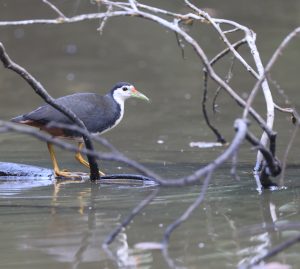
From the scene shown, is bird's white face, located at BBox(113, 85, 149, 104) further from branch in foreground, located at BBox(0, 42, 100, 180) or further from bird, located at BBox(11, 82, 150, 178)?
branch in foreground, located at BBox(0, 42, 100, 180)

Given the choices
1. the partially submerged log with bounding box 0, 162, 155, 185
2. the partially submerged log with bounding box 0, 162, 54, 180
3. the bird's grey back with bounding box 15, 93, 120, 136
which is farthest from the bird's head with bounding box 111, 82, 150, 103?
the partially submerged log with bounding box 0, 162, 54, 180

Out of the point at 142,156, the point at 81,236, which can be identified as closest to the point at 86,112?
the point at 142,156

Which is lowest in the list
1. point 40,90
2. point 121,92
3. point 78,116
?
point 78,116

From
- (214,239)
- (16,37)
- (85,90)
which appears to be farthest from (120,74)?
(214,239)

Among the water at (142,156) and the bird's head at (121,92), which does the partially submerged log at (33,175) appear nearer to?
the water at (142,156)

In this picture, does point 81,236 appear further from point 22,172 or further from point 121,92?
point 121,92

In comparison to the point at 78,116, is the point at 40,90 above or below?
above

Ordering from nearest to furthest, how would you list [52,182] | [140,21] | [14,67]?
[14,67] < [52,182] < [140,21]

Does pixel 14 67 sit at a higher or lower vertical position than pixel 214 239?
higher

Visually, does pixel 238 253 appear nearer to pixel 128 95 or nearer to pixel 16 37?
pixel 128 95

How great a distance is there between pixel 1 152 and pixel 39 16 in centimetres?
887

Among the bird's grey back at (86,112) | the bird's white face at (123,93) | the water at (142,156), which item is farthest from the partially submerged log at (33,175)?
the bird's white face at (123,93)

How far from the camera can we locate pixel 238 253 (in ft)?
17.2

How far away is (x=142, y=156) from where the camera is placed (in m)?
8.91
